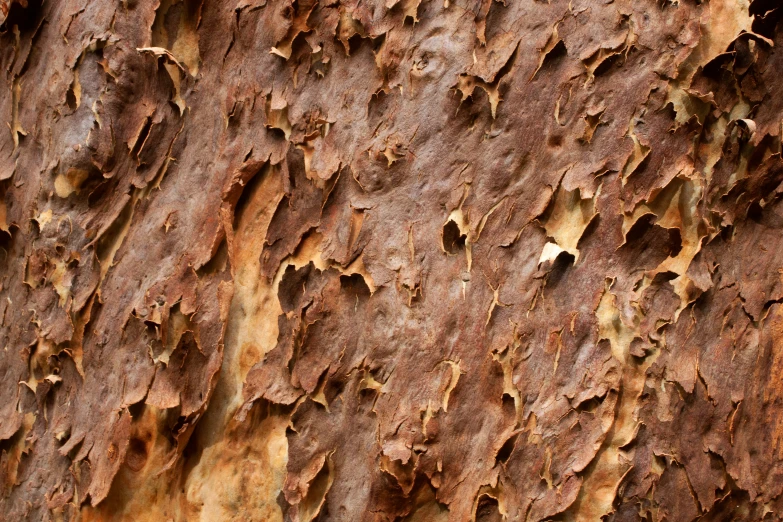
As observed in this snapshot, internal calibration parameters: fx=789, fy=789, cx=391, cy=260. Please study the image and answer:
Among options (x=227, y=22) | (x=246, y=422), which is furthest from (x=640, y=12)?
(x=246, y=422)

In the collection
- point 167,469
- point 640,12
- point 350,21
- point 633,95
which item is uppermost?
point 350,21

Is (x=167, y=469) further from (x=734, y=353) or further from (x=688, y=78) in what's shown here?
(x=688, y=78)

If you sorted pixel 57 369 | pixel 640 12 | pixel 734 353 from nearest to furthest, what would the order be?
pixel 734 353 → pixel 640 12 → pixel 57 369

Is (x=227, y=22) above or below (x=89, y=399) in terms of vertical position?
above

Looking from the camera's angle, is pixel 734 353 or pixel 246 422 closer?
pixel 734 353

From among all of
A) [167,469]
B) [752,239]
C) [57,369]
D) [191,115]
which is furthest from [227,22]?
[752,239]

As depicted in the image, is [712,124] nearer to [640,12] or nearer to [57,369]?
[640,12]

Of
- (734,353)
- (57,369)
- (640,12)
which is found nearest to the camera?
(734,353)
